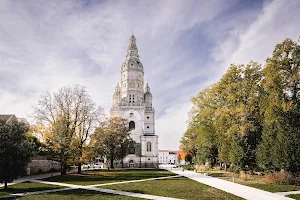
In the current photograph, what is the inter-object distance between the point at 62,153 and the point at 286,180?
75.3 feet

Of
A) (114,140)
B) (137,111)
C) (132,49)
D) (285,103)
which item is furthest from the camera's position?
(132,49)

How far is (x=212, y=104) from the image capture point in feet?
116

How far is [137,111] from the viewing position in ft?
217

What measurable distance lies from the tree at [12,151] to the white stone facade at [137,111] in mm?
45092

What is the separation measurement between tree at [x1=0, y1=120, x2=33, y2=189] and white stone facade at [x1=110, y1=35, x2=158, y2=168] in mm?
45092

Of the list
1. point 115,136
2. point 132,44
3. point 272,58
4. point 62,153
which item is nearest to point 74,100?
point 62,153

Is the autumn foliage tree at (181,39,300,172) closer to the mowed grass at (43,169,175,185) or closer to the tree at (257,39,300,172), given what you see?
the tree at (257,39,300,172)

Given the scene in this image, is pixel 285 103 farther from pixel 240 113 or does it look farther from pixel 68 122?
pixel 68 122

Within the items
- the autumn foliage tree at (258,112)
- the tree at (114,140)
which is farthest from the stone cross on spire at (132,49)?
the autumn foliage tree at (258,112)

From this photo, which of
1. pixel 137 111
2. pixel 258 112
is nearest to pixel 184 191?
pixel 258 112

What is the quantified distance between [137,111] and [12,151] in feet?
159

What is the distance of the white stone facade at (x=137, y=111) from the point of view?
63.9 meters

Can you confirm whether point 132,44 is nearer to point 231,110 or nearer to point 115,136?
point 115,136

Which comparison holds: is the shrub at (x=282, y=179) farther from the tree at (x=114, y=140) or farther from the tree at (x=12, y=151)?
the tree at (x=114, y=140)
